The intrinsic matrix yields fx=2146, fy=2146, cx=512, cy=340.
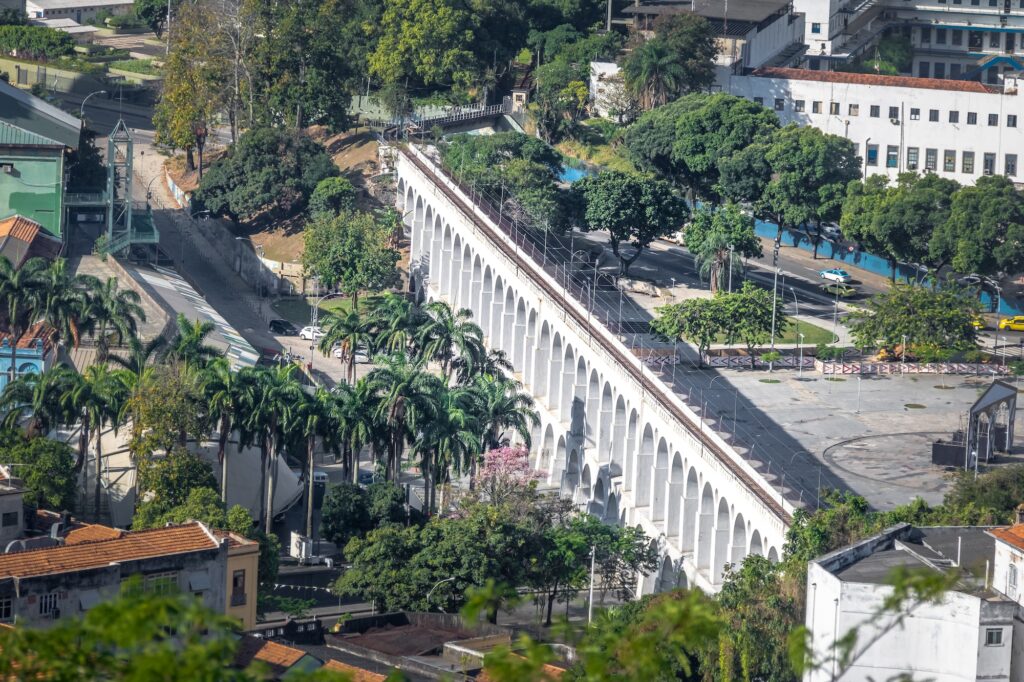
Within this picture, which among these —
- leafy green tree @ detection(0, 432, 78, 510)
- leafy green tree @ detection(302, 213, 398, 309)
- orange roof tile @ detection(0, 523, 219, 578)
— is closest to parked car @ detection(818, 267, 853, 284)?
leafy green tree @ detection(302, 213, 398, 309)

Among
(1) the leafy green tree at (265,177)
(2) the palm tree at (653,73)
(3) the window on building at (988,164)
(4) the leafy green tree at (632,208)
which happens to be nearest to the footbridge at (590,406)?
(4) the leafy green tree at (632,208)

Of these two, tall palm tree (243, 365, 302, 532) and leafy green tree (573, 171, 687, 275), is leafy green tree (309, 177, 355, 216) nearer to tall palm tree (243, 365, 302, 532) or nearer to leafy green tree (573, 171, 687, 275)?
leafy green tree (573, 171, 687, 275)

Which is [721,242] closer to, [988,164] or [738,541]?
[988,164]

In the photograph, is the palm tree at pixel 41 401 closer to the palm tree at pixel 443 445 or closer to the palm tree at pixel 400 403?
the palm tree at pixel 400 403

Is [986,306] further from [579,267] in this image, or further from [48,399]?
[48,399]

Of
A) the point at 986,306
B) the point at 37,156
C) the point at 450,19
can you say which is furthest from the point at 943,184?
the point at 37,156

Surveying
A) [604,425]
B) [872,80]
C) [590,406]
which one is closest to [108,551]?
[604,425]
